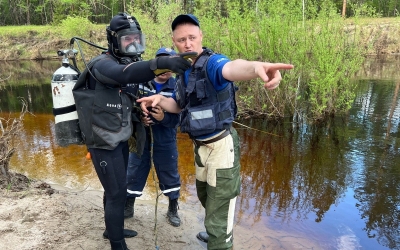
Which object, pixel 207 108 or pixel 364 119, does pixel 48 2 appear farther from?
pixel 207 108

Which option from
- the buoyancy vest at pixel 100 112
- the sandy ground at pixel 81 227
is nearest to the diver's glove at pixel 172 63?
the buoyancy vest at pixel 100 112

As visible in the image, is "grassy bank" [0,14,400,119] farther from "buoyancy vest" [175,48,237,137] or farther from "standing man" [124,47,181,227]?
"buoyancy vest" [175,48,237,137]

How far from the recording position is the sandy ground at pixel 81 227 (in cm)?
327

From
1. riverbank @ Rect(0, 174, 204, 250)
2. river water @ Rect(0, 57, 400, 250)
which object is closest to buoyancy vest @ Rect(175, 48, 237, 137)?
riverbank @ Rect(0, 174, 204, 250)

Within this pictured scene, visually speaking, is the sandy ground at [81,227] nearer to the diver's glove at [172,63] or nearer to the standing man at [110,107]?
the standing man at [110,107]

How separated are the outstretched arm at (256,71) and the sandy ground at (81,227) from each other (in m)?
2.00

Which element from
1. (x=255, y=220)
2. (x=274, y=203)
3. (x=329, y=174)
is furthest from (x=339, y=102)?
(x=255, y=220)

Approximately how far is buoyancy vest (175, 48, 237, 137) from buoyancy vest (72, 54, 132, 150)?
599 mm

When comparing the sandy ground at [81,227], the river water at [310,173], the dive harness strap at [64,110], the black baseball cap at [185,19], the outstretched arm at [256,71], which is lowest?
the river water at [310,173]

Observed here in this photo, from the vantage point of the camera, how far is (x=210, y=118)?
2.53 meters

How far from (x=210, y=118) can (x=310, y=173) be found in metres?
4.02

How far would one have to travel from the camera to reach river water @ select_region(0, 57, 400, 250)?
4238 millimetres

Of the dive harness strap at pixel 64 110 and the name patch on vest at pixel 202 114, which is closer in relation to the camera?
the name patch on vest at pixel 202 114

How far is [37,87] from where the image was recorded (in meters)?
17.0
